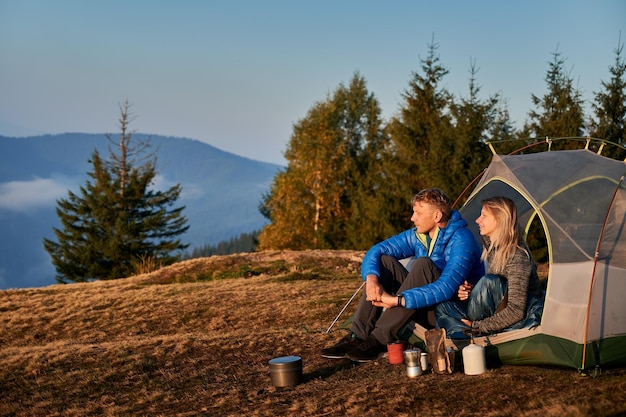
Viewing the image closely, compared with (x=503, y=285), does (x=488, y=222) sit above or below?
above

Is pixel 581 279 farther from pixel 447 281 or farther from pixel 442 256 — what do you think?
pixel 442 256

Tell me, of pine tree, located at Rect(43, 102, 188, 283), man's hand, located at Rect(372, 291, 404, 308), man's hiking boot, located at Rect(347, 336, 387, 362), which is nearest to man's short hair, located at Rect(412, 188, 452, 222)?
man's hand, located at Rect(372, 291, 404, 308)

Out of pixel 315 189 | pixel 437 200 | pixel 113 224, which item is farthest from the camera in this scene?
pixel 113 224

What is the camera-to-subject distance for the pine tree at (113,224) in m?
40.1

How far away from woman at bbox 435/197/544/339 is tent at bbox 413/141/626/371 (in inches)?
5.5

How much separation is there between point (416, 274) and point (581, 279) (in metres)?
1.46

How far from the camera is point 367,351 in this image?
268 inches

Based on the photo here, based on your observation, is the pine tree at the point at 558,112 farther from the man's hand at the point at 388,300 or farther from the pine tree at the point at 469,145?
the man's hand at the point at 388,300

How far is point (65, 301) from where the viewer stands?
13.6 m

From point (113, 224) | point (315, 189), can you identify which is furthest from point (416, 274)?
point (113, 224)

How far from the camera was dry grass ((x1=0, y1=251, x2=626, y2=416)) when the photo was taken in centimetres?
533

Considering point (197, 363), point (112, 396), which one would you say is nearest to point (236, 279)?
point (197, 363)

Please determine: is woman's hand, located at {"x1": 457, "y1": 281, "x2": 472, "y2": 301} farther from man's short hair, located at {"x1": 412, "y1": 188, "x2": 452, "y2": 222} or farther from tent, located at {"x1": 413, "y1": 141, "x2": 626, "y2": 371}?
man's short hair, located at {"x1": 412, "y1": 188, "x2": 452, "y2": 222}

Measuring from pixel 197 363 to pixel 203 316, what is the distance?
3.90m
